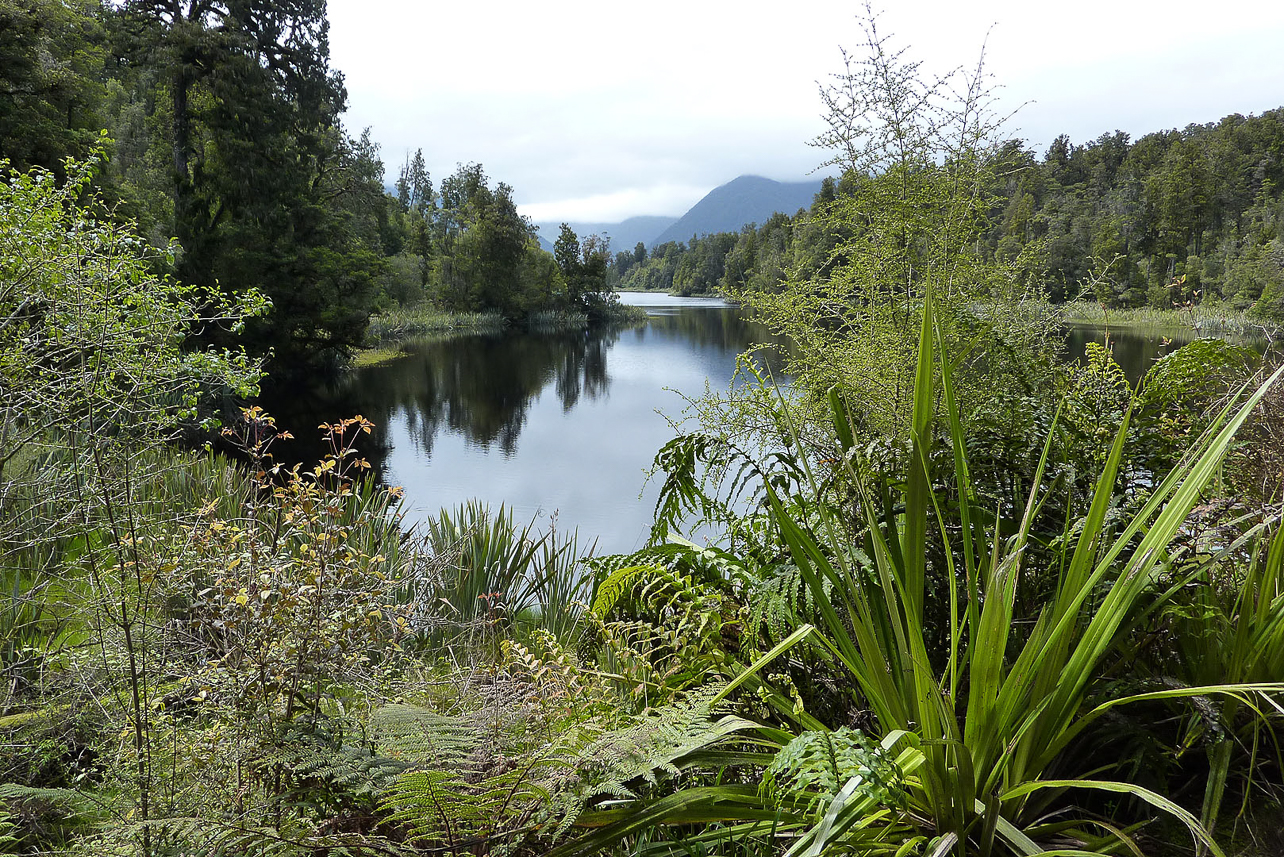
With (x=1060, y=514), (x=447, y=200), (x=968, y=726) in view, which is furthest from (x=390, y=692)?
(x=447, y=200)

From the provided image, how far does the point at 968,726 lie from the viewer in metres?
1.13

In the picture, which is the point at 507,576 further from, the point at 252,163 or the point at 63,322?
the point at 252,163

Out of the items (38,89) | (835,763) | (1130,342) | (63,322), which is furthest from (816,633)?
(1130,342)

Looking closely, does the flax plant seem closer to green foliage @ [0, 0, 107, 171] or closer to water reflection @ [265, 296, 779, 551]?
water reflection @ [265, 296, 779, 551]

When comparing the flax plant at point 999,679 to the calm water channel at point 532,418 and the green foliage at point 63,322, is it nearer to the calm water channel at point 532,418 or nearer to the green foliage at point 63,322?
the green foliage at point 63,322

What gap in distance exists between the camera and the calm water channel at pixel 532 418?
29.7 ft

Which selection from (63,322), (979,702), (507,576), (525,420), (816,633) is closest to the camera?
(979,702)

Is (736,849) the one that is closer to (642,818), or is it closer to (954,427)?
(642,818)

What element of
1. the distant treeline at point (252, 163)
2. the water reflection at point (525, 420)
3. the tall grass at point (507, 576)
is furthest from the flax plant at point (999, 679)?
the distant treeline at point (252, 163)

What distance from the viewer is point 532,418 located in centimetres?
1459

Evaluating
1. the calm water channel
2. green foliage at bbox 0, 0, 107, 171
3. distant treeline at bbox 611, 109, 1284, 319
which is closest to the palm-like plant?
the calm water channel

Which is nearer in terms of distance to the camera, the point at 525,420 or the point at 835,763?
the point at 835,763

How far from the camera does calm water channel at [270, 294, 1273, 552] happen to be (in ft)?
29.7

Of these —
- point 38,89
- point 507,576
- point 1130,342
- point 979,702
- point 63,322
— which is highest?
point 38,89
